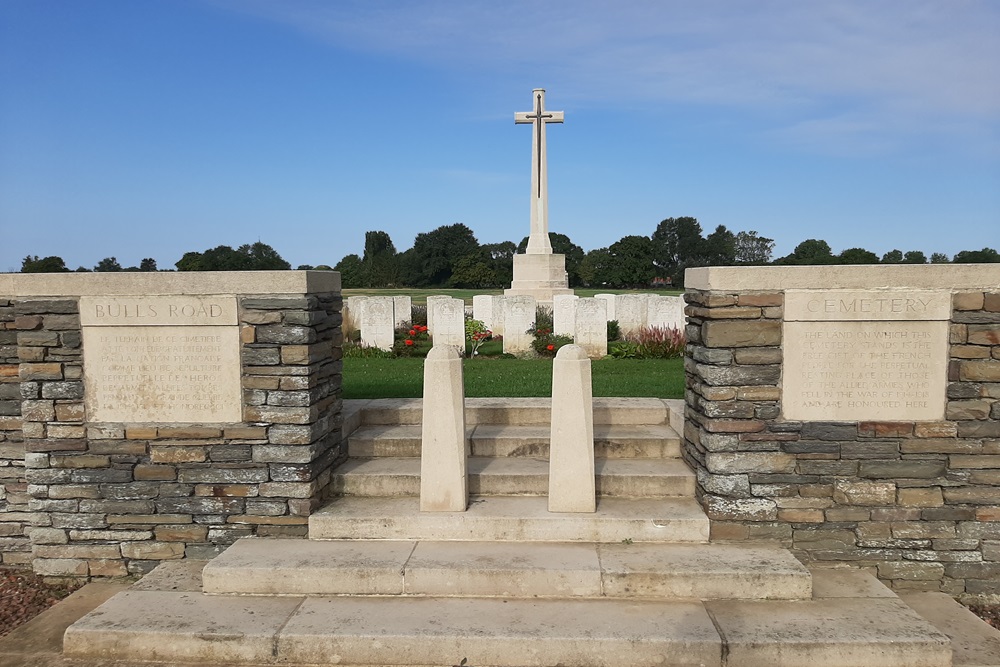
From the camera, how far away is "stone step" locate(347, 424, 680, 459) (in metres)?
5.31

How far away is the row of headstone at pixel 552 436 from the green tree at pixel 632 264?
53821mm

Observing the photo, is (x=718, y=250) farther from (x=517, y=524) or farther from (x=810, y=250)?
(x=517, y=524)

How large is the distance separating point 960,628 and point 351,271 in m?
50.2

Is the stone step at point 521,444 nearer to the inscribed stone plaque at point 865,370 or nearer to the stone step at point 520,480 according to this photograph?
the stone step at point 520,480

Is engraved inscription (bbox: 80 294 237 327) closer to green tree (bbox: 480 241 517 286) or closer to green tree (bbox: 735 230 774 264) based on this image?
green tree (bbox: 480 241 517 286)

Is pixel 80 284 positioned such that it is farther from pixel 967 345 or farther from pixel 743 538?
pixel 967 345

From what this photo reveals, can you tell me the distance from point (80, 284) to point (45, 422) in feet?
3.34

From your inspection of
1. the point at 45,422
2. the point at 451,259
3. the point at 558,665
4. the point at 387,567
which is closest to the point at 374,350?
the point at 45,422

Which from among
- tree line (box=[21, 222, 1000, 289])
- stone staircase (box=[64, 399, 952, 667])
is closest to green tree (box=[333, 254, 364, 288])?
tree line (box=[21, 222, 1000, 289])

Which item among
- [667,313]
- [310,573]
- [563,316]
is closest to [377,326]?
[563,316]

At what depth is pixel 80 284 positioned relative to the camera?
15.2 ft

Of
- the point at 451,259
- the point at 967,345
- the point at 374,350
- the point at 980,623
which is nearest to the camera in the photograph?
the point at 980,623

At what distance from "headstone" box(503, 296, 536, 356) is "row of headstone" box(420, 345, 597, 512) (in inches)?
304

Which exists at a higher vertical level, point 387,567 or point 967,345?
point 967,345
